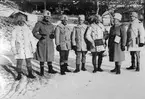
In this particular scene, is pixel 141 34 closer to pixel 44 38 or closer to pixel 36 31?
pixel 44 38

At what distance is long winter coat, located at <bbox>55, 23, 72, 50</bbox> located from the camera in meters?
3.79

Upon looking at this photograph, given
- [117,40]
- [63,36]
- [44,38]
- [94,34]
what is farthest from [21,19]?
[117,40]

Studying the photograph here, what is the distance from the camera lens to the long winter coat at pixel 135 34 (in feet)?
12.4

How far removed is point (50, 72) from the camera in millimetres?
3955

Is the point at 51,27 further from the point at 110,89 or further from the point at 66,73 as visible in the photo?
the point at 110,89

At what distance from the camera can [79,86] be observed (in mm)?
3076

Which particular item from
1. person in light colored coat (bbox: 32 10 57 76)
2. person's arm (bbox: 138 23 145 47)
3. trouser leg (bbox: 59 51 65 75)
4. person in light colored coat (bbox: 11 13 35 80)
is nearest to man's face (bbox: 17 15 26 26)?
person in light colored coat (bbox: 11 13 35 80)

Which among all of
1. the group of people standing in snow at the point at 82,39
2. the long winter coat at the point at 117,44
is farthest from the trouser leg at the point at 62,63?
the long winter coat at the point at 117,44

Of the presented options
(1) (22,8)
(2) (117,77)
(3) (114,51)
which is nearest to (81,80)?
(2) (117,77)

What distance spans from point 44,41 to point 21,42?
411 mm

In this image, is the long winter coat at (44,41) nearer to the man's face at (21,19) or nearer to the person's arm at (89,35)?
the man's face at (21,19)

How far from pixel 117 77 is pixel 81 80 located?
0.58 metres

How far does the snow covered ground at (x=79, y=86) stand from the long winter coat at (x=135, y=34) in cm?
34

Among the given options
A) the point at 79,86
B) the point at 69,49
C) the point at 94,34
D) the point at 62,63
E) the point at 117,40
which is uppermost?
the point at 94,34
